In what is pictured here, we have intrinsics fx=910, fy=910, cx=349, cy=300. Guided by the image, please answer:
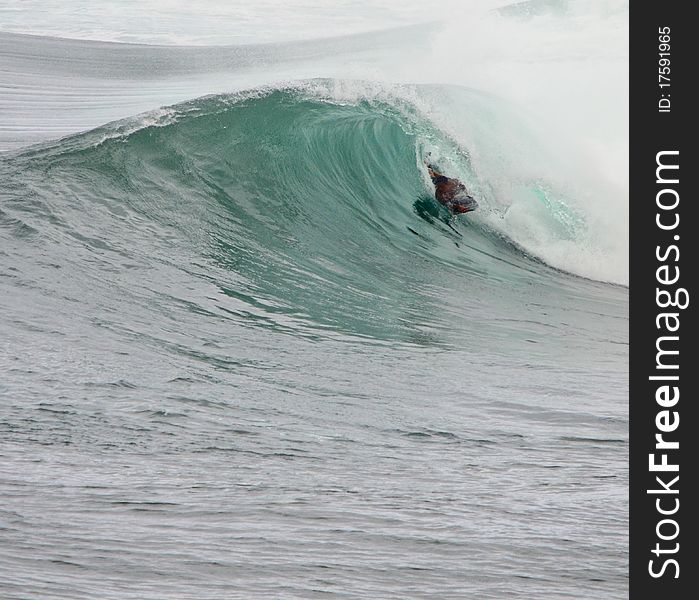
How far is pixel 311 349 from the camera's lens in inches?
272
